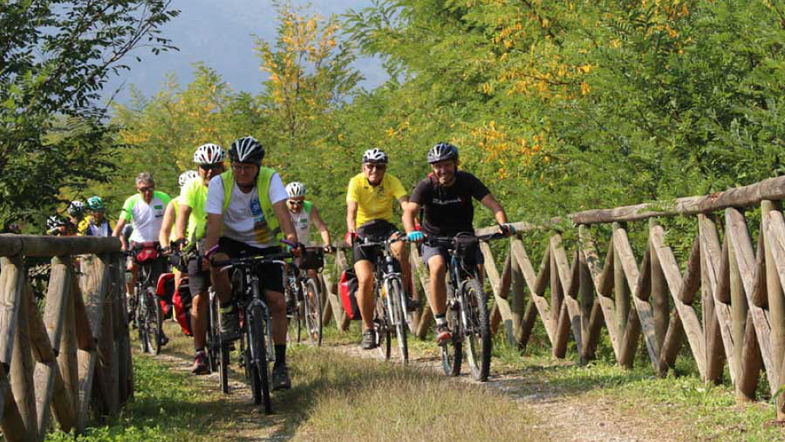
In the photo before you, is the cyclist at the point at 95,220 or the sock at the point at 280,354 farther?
the cyclist at the point at 95,220

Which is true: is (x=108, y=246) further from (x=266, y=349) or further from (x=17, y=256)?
(x=17, y=256)

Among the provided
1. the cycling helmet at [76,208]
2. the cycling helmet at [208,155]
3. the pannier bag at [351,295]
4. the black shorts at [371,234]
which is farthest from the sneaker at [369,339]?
the cycling helmet at [76,208]

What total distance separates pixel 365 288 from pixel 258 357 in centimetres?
353

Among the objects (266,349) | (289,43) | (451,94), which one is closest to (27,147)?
(266,349)

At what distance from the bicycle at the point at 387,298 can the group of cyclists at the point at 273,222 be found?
0.09 m

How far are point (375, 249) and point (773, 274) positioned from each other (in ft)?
20.1

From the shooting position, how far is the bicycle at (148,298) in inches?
549

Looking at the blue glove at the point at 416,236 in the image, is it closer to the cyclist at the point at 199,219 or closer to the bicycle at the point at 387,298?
the bicycle at the point at 387,298

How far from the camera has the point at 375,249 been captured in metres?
12.0

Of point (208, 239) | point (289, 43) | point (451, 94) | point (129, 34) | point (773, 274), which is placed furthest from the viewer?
point (289, 43)

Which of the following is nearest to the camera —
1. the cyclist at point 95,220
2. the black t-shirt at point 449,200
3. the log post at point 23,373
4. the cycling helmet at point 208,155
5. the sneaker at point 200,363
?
the log post at point 23,373

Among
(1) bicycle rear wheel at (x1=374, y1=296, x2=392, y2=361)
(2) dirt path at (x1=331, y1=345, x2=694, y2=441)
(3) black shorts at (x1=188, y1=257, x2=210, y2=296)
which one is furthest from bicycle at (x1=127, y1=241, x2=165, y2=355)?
(2) dirt path at (x1=331, y1=345, x2=694, y2=441)

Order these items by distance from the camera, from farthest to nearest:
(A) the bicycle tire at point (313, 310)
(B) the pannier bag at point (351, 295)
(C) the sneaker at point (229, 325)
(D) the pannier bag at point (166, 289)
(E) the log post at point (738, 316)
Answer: (A) the bicycle tire at point (313, 310) < (B) the pannier bag at point (351, 295) < (D) the pannier bag at point (166, 289) < (C) the sneaker at point (229, 325) < (E) the log post at point (738, 316)

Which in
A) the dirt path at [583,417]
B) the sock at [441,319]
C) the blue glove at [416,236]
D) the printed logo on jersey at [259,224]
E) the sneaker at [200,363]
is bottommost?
the dirt path at [583,417]
